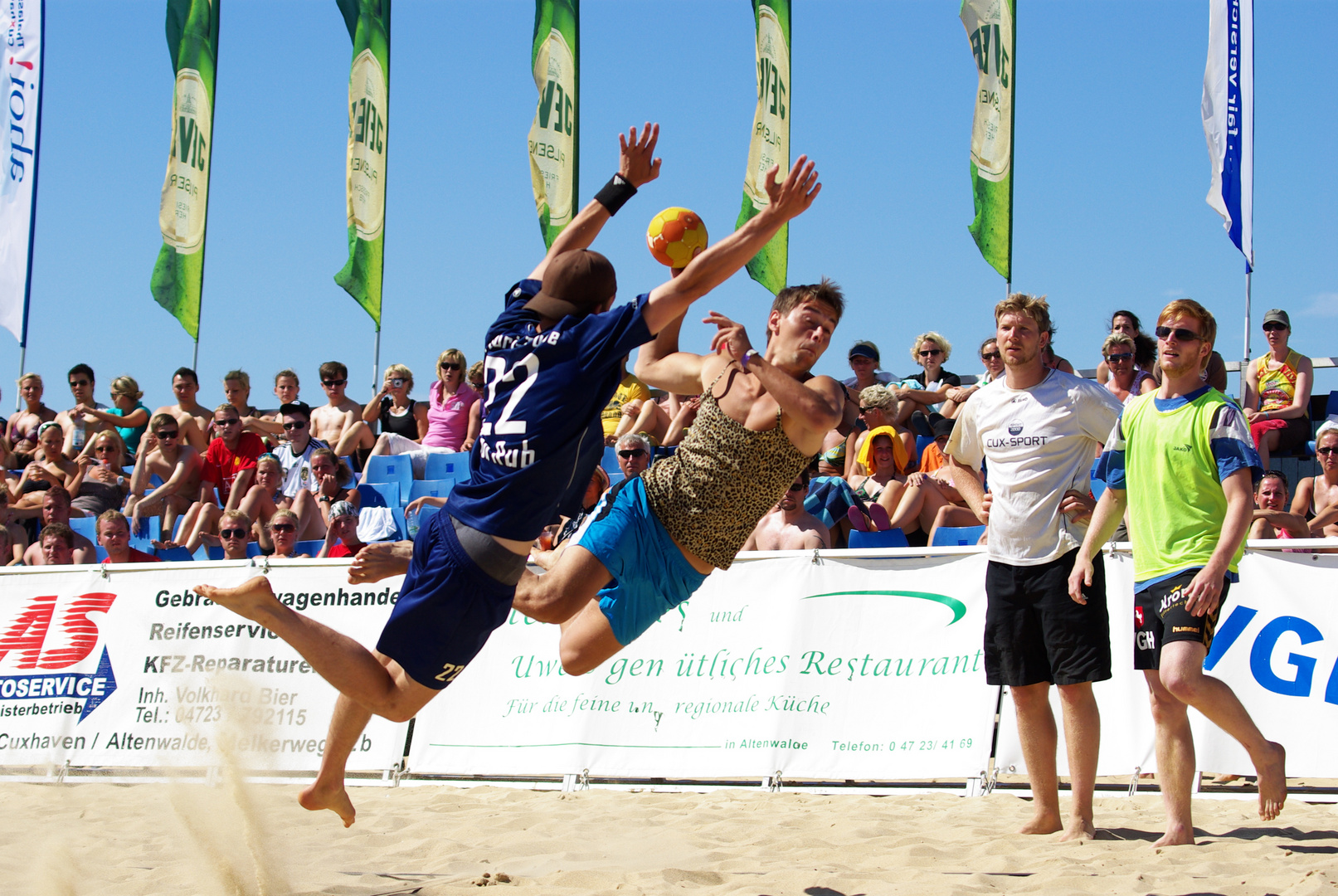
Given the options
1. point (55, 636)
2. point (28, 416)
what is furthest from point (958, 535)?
A: point (28, 416)

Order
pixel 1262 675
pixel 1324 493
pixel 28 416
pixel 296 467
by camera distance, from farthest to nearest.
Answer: pixel 28 416
pixel 296 467
pixel 1324 493
pixel 1262 675

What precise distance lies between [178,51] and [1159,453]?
1362cm

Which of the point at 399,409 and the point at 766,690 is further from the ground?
the point at 399,409

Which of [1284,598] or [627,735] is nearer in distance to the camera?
[1284,598]

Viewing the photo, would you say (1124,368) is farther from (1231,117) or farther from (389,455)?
(389,455)

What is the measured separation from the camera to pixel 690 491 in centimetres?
437

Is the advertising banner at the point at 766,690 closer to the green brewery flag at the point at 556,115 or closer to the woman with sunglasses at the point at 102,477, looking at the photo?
the woman with sunglasses at the point at 102,477

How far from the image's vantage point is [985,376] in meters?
9.37

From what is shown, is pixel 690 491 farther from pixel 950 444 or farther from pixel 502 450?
pixel 950 444

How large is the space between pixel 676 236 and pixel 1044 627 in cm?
223

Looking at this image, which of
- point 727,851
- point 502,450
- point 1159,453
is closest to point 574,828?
point 727,851

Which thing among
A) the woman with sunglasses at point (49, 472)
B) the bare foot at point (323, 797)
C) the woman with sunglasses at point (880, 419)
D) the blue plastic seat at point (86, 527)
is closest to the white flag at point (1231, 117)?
the woman with sunglasses at point (880, 419)

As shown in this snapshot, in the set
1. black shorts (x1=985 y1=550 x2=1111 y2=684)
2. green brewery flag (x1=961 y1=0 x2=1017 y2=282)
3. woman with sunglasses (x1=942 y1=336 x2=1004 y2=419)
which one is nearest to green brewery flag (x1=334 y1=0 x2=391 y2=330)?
green brewery flag (x1=961 y1=0 x2=1017 y2=282)

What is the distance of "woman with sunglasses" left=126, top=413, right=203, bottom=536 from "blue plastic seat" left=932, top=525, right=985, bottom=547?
6.72m
